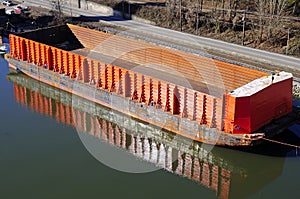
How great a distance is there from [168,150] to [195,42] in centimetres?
1541

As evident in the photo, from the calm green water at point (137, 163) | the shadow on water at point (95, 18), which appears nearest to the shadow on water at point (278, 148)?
the calm green water at point (137, 163)

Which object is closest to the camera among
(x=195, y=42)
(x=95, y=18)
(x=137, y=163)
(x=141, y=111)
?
(x=137, y=163)

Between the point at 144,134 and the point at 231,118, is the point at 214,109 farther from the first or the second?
the point at 144,134

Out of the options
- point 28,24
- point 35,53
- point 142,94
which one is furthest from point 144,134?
point 28,24

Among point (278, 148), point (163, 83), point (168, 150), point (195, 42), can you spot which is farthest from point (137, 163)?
point (195, 42)

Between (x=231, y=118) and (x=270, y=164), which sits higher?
(x=231, y=118)

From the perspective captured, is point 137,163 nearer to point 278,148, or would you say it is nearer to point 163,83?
point 163,83

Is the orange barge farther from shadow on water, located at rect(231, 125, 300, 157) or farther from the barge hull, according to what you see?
shadow on water, located at rect(231, 125, 300, 157)

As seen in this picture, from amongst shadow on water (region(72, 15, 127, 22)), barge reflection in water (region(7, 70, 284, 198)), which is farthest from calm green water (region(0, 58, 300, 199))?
shadow on water (region(72, 15, 127, 22))

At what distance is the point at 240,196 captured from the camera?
54.9 feet

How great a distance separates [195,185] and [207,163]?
70.4 inches

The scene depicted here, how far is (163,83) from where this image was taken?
2011 centimetres

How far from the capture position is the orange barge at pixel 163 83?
59.3ft

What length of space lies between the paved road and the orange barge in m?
7.08
